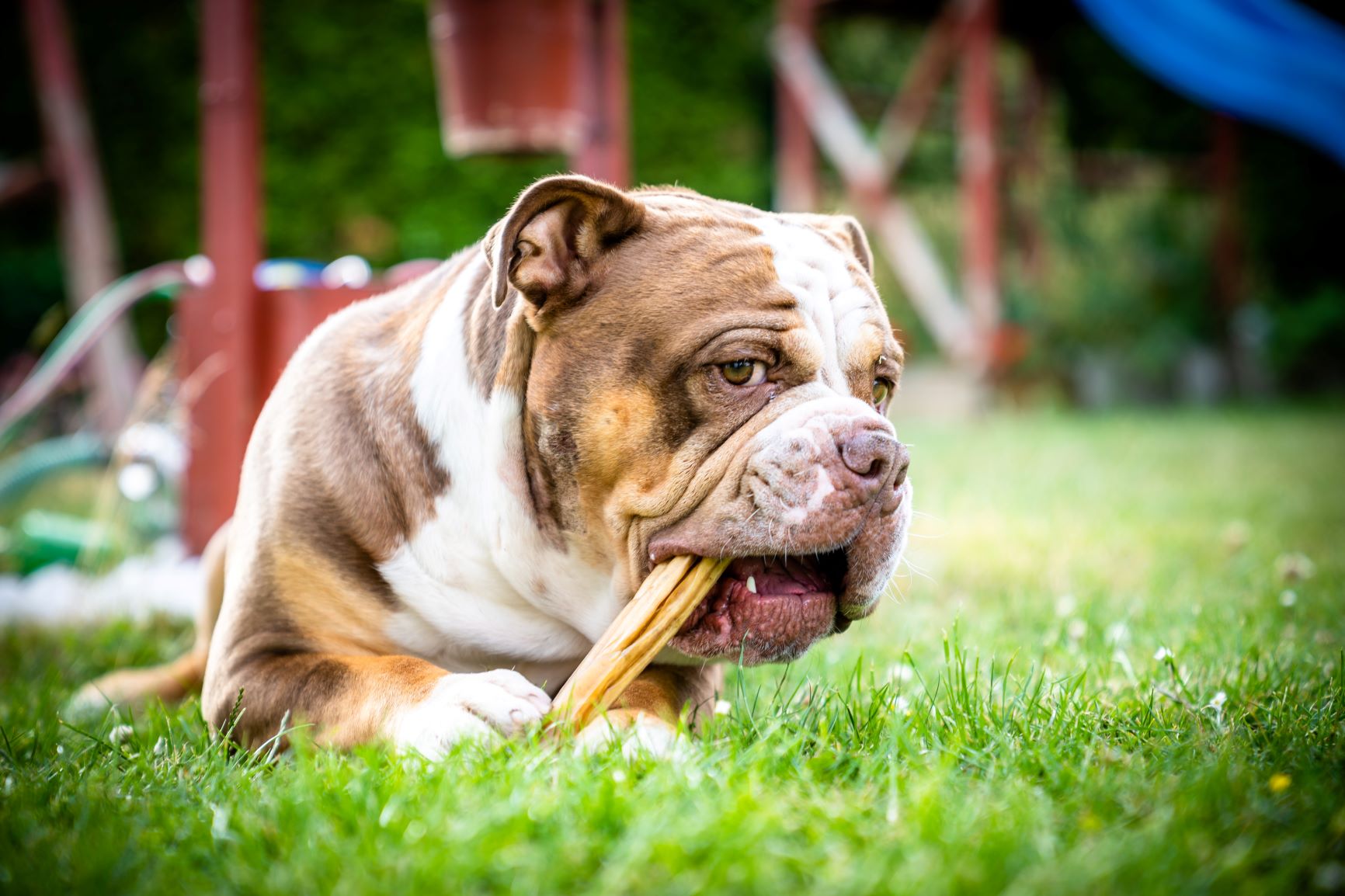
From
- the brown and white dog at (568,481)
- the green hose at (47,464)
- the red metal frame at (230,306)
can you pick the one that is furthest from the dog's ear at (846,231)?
the green hose at (47,464)

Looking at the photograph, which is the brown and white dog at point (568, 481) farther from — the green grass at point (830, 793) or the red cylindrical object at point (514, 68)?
the red cylindrical object at point (514, 68)

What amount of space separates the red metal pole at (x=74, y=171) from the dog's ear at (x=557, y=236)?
6314 mm

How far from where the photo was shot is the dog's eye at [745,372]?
2.35 m

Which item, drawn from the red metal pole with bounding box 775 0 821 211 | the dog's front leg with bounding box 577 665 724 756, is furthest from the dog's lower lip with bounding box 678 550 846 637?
the red metal pole with bounding box 775 0 821 211

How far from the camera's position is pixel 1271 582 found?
13.5 ft

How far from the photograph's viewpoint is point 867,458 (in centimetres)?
221

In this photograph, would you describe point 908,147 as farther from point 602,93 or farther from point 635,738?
point 635,738

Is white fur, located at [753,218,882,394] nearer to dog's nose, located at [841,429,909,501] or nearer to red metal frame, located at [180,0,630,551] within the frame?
dog's nose, located at [841,429,909,501]

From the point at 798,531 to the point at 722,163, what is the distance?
33.1ft

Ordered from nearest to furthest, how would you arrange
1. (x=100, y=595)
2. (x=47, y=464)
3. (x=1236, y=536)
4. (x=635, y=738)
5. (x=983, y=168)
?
(x=635, y=738) < (x=100, y=595) < (x=47, y=464) < (x=1236, y=536) < (x=983, y=168)

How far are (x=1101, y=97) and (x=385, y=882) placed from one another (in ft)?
46.3

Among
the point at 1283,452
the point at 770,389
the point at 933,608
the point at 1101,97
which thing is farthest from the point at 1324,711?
the point at 1101,97

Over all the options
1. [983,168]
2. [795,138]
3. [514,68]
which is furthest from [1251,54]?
[795,138]

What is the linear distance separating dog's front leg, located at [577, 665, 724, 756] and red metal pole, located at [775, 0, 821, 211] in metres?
9.71
